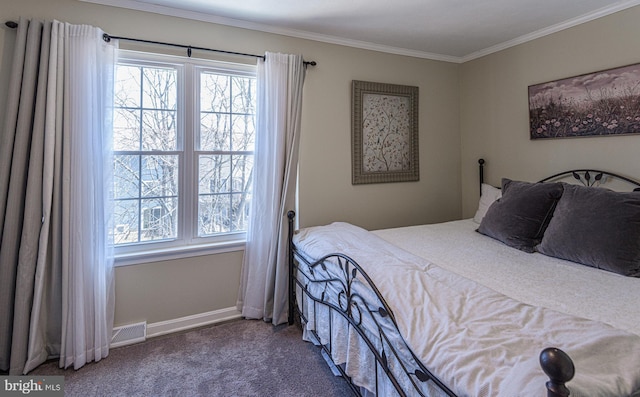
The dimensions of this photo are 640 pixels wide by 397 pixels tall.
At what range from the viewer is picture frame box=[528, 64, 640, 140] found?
86.7 inches

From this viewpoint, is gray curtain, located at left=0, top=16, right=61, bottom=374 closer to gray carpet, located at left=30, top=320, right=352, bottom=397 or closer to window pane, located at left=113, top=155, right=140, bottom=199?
gray carpet, located at left=30, top=320, right=352, bottom=397

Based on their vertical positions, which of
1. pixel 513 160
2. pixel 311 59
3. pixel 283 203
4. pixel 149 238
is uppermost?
pixel 311 59

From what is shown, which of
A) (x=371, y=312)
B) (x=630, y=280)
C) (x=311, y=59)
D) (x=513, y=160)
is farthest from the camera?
(x=513, y=160)

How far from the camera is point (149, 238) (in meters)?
2.42

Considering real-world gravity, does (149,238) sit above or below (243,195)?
below

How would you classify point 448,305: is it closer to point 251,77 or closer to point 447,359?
point 447,359

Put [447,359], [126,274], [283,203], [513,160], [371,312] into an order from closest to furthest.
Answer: [447,359], [371,312], [126,274], [283,203], [513,160]

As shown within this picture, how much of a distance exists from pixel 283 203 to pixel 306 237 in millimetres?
361

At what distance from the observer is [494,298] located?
4.11 feet

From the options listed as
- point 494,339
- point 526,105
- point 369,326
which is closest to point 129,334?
point 369,326

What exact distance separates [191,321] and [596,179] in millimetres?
3307

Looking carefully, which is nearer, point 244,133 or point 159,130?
point 159,130

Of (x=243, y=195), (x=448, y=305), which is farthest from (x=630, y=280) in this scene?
(x=243, y=195)

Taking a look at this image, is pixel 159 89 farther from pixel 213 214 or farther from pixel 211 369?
pixel 211 369
